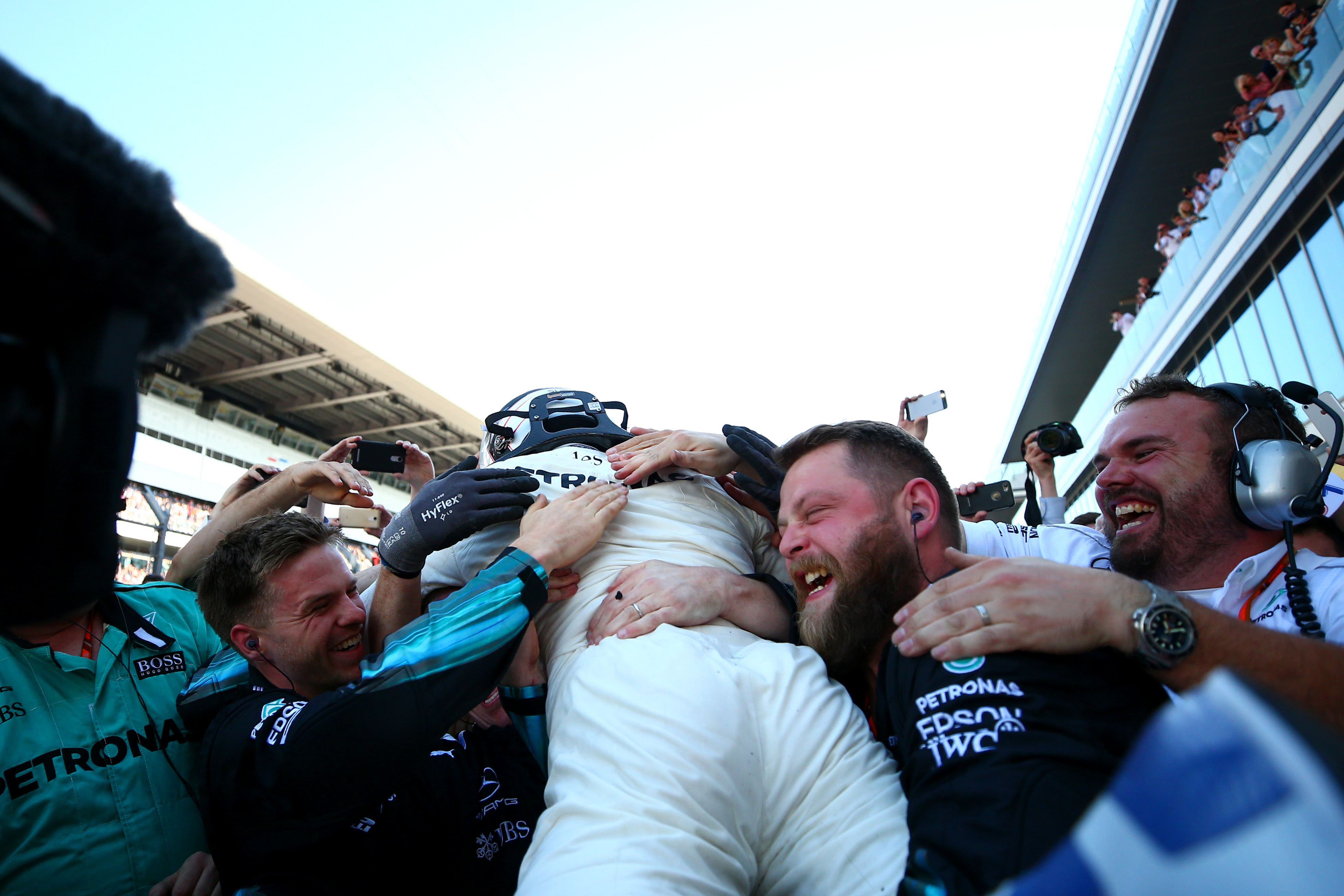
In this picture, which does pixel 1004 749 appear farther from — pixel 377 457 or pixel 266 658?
pixel 377 457

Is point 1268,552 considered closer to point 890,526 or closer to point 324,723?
point 890,526

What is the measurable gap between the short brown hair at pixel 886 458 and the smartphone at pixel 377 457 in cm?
248

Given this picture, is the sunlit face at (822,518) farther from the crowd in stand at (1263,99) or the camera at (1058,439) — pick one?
the crowd in stand at (1263,99)

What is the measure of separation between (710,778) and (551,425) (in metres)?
1.64

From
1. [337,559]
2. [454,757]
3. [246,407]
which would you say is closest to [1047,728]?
[454,757]

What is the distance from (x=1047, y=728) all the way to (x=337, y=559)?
2.19 m

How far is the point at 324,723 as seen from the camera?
170cm

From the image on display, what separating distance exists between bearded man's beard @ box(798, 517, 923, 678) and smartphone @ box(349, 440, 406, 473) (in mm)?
2648

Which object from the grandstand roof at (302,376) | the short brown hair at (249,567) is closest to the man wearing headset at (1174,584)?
the short brown hair at (249,567)

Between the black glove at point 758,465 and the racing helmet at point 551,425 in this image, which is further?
the racing helmet at point 551,425

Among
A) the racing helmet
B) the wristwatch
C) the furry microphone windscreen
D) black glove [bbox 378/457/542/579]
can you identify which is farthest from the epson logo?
the wristwatch

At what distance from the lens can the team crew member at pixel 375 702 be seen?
171 centimetres

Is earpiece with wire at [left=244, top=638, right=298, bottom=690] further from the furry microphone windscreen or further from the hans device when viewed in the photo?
the furry microphone windscreen

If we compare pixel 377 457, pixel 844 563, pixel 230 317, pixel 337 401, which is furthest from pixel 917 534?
pixel 337 401
